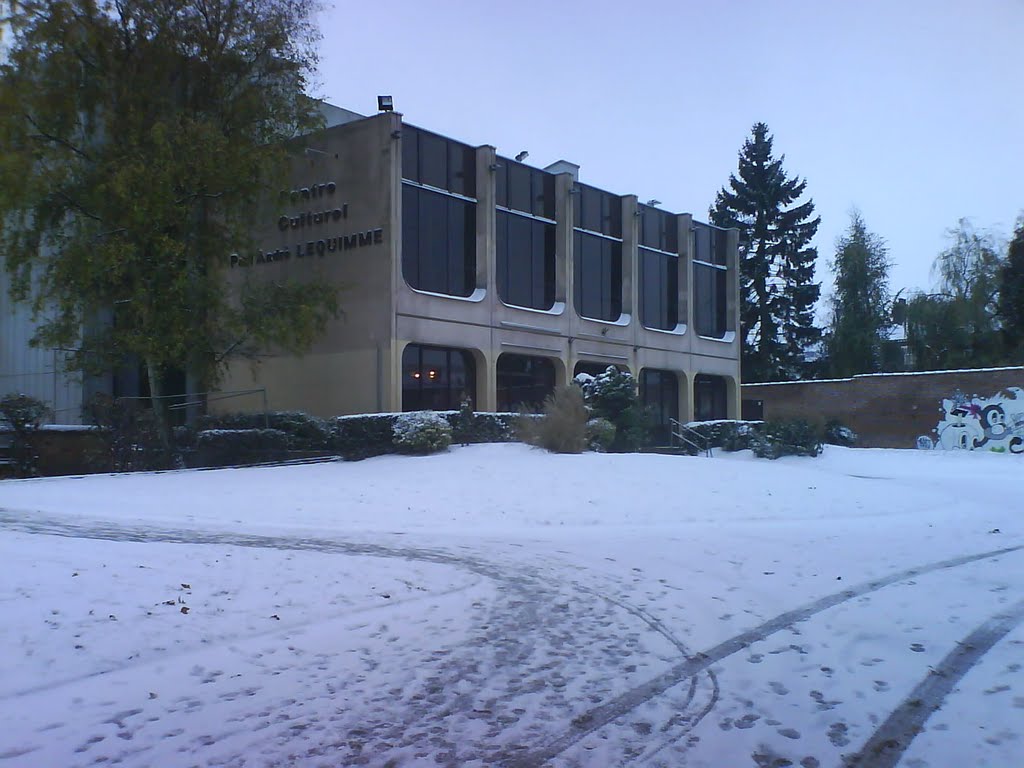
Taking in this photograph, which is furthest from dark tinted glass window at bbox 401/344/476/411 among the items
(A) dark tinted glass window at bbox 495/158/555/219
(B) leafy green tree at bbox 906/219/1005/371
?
(B) leafy green tree at bbox 906/219/1005/371

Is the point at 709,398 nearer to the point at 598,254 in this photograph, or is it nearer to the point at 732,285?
the point at 732,285

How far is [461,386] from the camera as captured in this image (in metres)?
27.0

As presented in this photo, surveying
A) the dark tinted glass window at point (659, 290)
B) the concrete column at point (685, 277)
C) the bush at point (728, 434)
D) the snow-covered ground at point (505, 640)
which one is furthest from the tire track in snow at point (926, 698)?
the concrete column at point (685, 277)

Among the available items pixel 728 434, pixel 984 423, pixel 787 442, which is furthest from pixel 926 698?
pixel 984 423

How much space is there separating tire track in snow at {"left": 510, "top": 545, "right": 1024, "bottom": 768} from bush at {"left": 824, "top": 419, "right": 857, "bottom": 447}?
23993mm

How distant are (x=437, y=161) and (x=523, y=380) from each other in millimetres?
7363

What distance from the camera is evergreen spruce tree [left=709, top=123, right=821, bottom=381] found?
53625mm

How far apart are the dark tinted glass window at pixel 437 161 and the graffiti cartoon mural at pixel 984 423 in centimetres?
1889

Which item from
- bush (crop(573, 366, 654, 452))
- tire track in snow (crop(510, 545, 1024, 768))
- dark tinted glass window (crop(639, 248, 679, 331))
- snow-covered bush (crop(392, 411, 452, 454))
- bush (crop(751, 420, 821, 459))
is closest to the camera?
tire track in snow (crop(510, 545, 1024, 768))

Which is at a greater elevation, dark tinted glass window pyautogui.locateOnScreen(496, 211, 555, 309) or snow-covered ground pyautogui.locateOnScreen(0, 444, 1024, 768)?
dark tinted glass window pyautogui.locateOnScreen(496, 211, 555, 309)

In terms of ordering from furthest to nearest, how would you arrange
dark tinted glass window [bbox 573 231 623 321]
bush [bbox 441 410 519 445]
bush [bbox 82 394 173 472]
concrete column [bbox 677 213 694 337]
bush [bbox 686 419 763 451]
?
concrete column [bbox 677 213 694 337], dark tinted glass window [bbox 573 231 623 321], bush [bbox 686 419 763 451], bush [bbox 441 410 519 445], bush [bbox 82 394 173 472]

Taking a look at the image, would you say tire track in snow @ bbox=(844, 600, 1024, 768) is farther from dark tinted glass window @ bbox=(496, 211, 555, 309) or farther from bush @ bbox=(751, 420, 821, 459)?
dark tinted glass window @ bbox=(496, 211, 555, 309)

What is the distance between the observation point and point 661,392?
36.0 meters

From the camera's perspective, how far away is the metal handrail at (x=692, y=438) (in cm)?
2816
